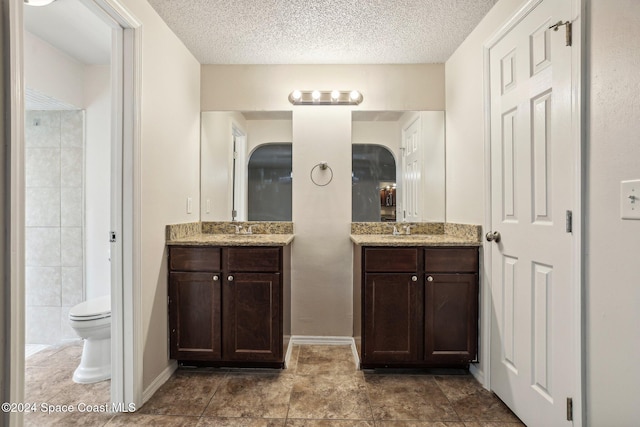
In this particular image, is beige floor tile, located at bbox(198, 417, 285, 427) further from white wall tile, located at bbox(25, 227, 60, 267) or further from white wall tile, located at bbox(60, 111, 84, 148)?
white wall tile, located at bbox(60, 111, 84, 148)

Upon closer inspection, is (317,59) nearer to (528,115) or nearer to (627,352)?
(528,115)

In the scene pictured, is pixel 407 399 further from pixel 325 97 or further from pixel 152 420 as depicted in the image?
pixel 325 97

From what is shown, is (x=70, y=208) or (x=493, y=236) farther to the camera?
(x=70, y=208)

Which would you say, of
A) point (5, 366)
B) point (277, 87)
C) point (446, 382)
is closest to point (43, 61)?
point (277, 87)

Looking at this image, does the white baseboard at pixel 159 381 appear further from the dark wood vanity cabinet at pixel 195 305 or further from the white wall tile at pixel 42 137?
the white wall tile at pixel 42 137

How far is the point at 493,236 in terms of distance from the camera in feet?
6.31

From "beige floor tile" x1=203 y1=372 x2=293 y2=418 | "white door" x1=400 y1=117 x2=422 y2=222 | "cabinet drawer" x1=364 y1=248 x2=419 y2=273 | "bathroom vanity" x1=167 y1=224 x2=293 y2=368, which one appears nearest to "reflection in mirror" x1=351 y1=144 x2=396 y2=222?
"white door" x1=400 y1=117 x2=422 y2=222

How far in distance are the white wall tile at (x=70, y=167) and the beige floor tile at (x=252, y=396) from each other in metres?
1.99

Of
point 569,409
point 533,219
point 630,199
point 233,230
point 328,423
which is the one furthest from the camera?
point 233,230

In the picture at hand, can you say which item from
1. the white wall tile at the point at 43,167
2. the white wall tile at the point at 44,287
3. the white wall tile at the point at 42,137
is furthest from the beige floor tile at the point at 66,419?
the white wall tile at the point at 42,137

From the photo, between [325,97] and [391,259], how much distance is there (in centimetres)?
143

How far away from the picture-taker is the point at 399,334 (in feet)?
7.02

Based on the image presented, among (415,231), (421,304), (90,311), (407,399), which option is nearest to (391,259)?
(421,304)

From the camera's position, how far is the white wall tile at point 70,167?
8.88ft
